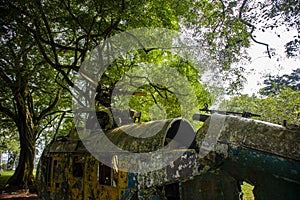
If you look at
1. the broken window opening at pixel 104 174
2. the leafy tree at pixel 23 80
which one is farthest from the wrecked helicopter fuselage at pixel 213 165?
the leafy tree at pixel 23 80

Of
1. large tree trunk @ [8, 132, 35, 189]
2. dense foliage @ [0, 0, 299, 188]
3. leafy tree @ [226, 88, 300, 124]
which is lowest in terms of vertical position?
large tree trunk @ [8, 132, 35, 189]

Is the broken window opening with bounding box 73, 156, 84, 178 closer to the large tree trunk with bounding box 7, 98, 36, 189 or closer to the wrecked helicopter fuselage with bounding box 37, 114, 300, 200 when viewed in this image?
the wrecked helicopter fuselage with bounding box 37, 114, 300, 200

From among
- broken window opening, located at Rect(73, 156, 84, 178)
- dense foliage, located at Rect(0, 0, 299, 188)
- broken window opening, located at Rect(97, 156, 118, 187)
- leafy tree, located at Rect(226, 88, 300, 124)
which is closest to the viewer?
broken window opening, located at Rect(97, 156, 118, 187)

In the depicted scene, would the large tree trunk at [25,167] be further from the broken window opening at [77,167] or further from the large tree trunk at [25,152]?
the broken window opening at [77,167]

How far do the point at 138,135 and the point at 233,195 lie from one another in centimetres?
240

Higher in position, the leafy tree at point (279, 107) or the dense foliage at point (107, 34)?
the dense foliage at point (107, 34)

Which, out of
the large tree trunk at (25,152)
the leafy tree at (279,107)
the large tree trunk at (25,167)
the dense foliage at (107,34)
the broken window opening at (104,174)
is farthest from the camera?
the leafy tree at (279,107)

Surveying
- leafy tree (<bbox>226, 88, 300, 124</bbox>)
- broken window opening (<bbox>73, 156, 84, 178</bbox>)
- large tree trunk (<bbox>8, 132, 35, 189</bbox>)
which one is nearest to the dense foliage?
large tree trunk (<bbox>8, 132, 35, 189</bbox>)

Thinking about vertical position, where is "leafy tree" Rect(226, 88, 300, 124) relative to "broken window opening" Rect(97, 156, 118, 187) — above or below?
above

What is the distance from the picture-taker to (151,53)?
13500mm

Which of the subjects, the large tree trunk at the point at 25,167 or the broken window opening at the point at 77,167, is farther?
the large tree trunk at the point at 25,167

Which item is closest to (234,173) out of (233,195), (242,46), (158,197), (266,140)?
(233,195)

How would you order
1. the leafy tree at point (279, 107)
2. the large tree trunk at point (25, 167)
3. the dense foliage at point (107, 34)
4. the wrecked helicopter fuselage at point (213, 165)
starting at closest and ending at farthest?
the wrecked helicopter fuselage at point (213, 165) < the dense foliage at point (107, 34) < the large tree trunk at point (25, 167) < the leafy tree at point (279, 107)

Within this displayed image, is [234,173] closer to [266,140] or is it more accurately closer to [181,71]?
[266,140]
